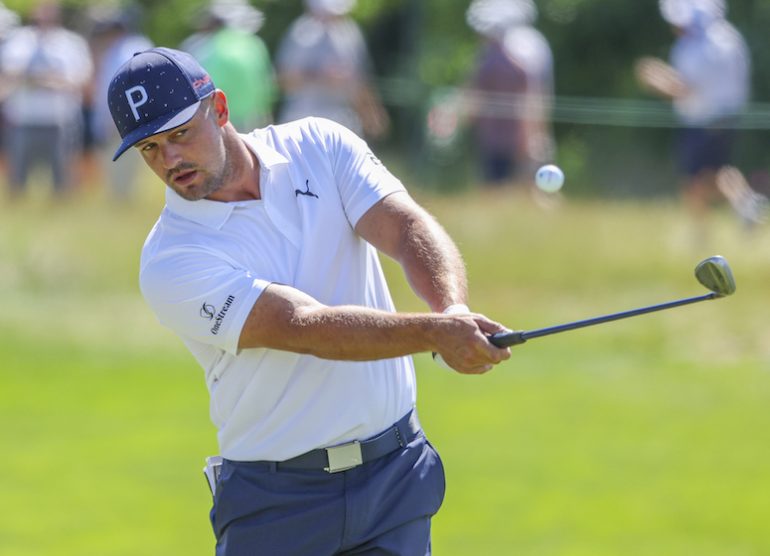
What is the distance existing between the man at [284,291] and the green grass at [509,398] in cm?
318

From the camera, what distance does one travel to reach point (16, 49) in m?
15.4

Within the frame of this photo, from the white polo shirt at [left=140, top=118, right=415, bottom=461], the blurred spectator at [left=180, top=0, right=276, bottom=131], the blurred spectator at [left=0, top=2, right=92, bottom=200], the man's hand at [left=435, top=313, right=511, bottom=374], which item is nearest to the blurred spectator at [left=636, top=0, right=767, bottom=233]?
the blurred spectator at [left=180, top=0, right=276, bottom=131]

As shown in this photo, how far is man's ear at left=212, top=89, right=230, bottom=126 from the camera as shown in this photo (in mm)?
4457

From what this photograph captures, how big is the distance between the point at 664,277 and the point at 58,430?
5.21 m

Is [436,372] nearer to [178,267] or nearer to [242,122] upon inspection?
[242,122]

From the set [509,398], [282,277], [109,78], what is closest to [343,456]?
[282,277]

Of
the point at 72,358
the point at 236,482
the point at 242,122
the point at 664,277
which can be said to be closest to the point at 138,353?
the point at 72,358

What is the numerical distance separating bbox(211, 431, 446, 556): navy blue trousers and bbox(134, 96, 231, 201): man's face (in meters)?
0.81

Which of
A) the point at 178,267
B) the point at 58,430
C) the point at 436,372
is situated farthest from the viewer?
the point at 436,372

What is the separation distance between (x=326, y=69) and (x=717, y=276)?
1088 centimetres

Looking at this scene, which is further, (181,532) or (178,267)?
(181,532)

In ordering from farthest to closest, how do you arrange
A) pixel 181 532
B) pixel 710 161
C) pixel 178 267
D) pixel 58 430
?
pixel 710 161
pixel 58 430
pixel 181 532
pixel 178 267

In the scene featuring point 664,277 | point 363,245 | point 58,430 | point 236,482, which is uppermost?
point 363,245

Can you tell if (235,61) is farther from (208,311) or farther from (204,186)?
(208,311)
